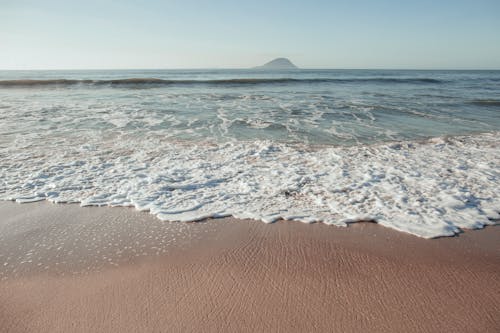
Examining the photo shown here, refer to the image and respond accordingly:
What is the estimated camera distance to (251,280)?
2.65 m

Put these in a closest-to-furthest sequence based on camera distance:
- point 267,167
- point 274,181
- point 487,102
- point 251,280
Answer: point 251,280 → point 274,181 → point 267,167 → point 487,102

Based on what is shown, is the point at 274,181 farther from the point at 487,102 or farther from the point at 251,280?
the point at 487,102

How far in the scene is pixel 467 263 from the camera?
2895 mm

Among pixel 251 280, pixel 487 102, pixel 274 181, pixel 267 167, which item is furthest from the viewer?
pixel 487 102

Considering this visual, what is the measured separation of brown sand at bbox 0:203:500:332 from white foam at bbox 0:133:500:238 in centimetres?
33

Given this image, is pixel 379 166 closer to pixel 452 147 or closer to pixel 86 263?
pixel 452 147

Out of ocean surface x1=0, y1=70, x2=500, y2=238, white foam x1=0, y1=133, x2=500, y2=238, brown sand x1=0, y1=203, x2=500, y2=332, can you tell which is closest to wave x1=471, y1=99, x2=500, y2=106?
ocean surface x1=0, y1=70, x2=500, y2=238

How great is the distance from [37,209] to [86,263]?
1.69 metres

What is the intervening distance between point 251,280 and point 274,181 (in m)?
2.35

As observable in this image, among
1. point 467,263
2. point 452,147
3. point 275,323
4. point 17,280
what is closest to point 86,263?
point 17,280

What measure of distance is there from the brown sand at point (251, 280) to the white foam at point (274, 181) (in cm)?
33

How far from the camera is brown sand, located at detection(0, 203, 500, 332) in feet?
7.21

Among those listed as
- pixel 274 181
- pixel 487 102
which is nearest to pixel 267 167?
pixel 274 181

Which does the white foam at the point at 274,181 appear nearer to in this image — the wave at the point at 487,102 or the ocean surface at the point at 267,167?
the ocean surface at the point at 267,167
